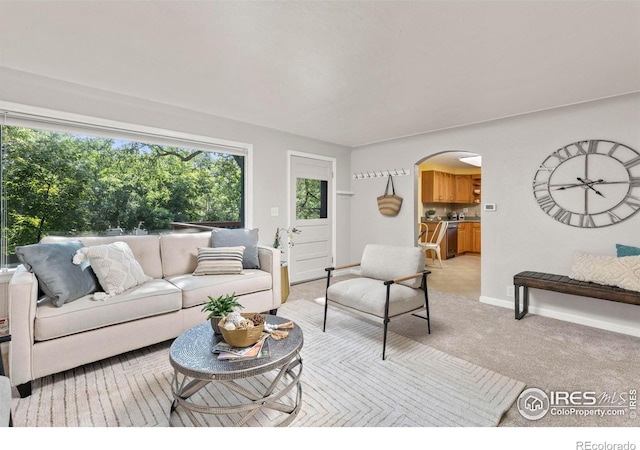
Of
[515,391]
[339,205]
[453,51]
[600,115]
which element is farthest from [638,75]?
[339,205]

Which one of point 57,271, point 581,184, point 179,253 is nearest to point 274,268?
point 179,253

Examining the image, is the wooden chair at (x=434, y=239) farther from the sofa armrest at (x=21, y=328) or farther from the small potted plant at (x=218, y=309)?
the sofa armrest at (x=21, y=328)

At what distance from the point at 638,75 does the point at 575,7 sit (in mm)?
1484

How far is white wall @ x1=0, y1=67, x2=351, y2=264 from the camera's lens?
272 centimetres

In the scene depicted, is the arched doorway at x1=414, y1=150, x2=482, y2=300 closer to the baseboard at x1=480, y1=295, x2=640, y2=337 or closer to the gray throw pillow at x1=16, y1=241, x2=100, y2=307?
the baseboard at x1=480, y1=295, x2=640, y2=337

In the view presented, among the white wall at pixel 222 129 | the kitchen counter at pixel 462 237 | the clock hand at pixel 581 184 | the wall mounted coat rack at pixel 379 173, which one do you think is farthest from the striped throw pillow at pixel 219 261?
the kitchen counter at pixel 462 237

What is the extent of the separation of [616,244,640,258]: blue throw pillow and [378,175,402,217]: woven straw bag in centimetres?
260

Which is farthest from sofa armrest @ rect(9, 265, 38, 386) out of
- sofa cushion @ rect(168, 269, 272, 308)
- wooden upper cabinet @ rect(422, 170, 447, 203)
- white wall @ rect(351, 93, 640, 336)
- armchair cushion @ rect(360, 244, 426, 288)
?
wooden upper cabinet @ rect(422, 170, 447, 203)

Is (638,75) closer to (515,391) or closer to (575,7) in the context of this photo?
(575,7)

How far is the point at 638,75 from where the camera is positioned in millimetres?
2578

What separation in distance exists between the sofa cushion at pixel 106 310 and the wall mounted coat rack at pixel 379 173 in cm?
366

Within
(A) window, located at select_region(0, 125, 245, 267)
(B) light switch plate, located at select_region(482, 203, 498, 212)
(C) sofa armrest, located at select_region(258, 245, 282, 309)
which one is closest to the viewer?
(A) window, located at select_region(0, 125, 245, 267)

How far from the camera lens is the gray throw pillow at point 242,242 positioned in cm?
343

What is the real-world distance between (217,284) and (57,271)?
1.14 metres
